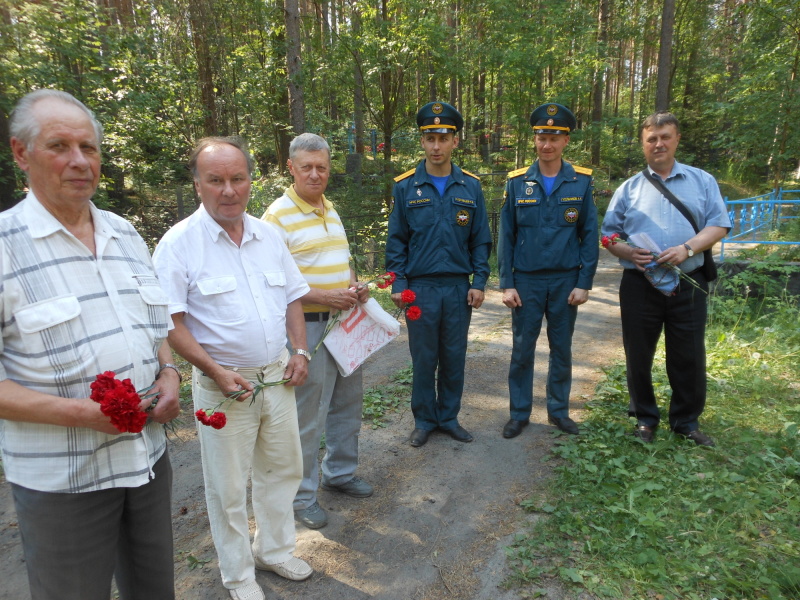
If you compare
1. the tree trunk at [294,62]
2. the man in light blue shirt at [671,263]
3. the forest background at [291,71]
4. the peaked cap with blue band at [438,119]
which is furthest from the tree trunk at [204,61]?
the man in light blue shirt at [671,263]

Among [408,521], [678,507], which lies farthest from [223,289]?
[678,507]

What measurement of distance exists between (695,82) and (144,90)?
23.0 metres

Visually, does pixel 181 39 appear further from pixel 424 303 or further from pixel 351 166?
pixel 424 303

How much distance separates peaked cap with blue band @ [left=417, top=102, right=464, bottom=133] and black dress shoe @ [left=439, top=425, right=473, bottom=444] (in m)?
2.17

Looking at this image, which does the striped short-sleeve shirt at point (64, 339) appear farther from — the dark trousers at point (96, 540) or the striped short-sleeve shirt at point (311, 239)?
Result: the striped short-sleeve shirt at point (311, 239)

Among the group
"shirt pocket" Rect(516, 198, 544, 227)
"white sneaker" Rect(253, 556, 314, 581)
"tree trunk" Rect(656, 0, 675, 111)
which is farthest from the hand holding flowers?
"tree trunk" Rect(656, 0, 675, 111)

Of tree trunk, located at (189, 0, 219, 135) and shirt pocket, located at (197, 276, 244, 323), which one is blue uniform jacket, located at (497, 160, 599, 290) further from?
tree trunk, located at (189, 0, 219, 135)

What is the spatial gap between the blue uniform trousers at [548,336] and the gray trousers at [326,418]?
140 centimetres

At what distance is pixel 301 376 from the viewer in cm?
253

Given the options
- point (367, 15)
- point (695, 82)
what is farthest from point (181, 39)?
point (695, 82)

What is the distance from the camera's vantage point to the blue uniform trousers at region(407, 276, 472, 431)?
12.3ft

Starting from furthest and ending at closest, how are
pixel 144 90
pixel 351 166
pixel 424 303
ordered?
1. pixel 351 166
2. pixel 144 90
3. pixel 424 303

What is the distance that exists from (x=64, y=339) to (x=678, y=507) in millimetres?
3133

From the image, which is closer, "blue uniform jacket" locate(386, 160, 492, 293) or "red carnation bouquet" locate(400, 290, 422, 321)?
"red carnation bouquet" locate(400, 290, 422, 321)
